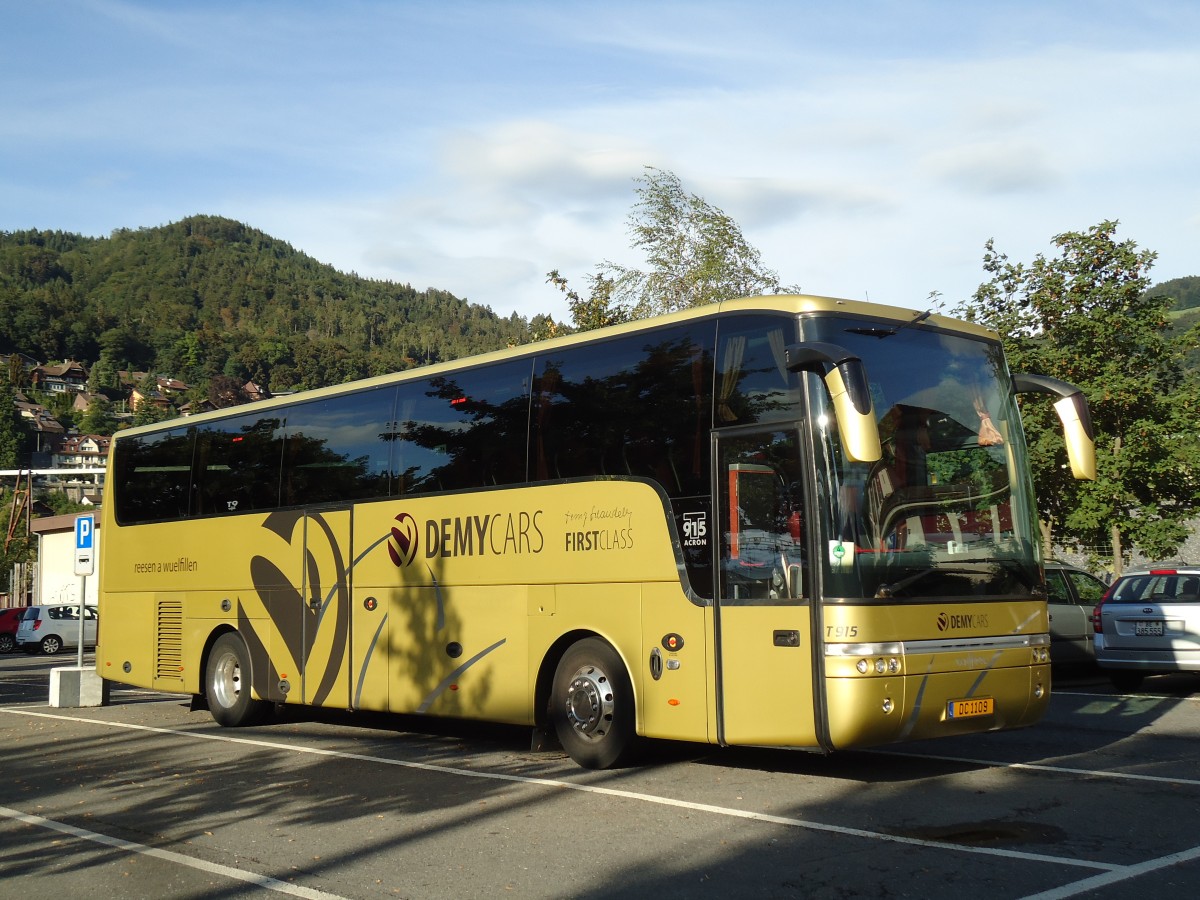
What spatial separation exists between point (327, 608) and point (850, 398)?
7.54m

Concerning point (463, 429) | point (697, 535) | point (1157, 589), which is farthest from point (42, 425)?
point (697, 535)

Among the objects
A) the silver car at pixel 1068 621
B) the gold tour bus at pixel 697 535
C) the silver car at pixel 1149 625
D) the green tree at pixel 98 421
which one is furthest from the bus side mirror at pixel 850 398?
the green tree at pixel 98 421

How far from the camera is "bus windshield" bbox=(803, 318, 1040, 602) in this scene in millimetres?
9047

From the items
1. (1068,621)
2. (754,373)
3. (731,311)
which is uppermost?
(731,311)

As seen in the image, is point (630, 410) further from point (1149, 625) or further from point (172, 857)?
point (1149, 625)

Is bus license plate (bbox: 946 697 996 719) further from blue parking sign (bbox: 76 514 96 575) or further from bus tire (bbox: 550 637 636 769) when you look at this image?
blue parking sign (bbox: 76 514 96 575)

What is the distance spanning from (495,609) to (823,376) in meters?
4.21

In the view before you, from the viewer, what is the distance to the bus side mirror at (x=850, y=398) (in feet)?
27.0

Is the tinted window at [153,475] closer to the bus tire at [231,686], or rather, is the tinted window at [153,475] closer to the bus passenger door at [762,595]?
the bus tire at [231,686]

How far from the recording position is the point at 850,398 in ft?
27.5

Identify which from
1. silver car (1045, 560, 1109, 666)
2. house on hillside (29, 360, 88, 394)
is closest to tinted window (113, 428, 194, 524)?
silver car (1045, 560, 1109, 666)

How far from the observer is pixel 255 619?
594 inches

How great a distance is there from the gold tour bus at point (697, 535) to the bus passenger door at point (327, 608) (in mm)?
32

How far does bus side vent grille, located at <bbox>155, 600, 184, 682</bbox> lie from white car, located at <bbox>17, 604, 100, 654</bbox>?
25.0 meters
